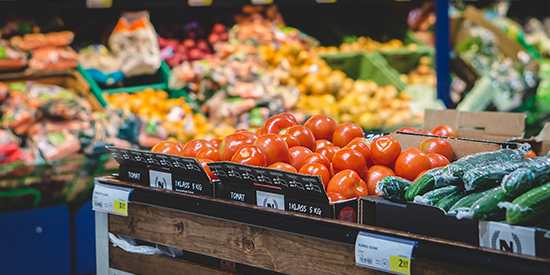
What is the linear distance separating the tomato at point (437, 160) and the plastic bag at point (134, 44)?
3386 millimetres

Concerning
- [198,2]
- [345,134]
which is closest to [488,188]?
[345,134]

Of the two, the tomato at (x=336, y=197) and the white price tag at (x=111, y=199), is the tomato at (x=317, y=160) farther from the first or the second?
the white price tag at (x=111, y=199)

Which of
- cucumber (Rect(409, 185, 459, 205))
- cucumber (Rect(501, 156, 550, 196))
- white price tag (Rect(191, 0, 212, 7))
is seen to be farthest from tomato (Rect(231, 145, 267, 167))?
white price tag (Rect(191, 0, 212, 7))

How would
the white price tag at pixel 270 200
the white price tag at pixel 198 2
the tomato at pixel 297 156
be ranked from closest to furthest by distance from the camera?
the white price tag at pixel 270 200, the tomato at pixel 297 156, the white price tag at pixel 198 2

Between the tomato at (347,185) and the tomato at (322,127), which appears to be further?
the tomato at (322,127)

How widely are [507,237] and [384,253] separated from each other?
11.2 inches

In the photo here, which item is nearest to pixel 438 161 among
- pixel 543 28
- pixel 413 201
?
pixel 413 201

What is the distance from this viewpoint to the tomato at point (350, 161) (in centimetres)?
167

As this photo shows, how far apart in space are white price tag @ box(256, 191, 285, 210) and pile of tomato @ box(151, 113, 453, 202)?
6.5 inches

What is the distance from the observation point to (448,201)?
4.28 ft

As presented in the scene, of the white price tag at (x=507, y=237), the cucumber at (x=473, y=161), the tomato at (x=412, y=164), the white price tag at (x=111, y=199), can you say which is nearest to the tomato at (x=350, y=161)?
the tomato at (x=412, y=164)

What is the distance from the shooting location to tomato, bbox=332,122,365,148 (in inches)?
79.4

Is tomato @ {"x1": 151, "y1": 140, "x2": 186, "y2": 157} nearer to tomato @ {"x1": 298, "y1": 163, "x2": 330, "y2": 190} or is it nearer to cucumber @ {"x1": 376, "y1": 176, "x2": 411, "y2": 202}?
tomato @ {"x1": 298, "y1": 163, "x2": 330, "y2": 190}

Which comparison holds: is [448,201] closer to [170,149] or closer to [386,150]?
[386,150]
